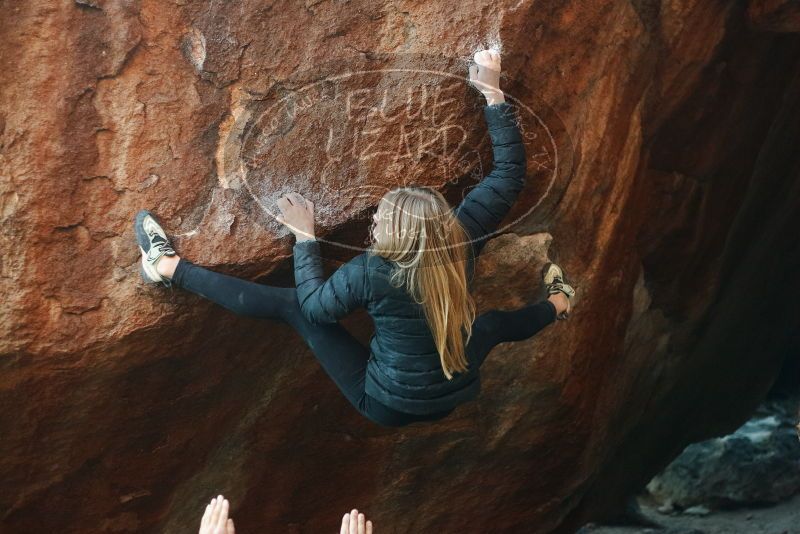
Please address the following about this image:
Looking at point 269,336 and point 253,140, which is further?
point 269,336

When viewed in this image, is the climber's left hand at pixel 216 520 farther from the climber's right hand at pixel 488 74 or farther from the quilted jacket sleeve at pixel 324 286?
the climber's right hand at pixel 488 74

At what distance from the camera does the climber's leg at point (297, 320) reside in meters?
2.87

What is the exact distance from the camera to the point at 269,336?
10.8 ft

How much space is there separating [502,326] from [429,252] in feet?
1.52

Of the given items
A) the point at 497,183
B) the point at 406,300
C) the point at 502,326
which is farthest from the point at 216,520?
the point at 497,183

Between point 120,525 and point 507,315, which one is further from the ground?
point 507,315

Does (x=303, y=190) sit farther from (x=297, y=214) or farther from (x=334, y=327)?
(x=334, y=327)

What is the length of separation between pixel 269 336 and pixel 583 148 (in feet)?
3.97

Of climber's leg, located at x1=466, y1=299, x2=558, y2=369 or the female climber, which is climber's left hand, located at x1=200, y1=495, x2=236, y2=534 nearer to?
the female climber

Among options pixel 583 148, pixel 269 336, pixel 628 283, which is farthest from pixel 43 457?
pixel 628 283

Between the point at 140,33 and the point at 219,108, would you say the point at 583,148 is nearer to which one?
the point at 219,108

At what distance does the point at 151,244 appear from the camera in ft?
9.45

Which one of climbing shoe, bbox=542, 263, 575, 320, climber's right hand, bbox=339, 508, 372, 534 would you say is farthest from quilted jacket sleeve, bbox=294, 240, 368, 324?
climbing shoe, bbox=542, 263, 575, 320

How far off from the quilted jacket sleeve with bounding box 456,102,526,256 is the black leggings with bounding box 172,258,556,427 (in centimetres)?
28
